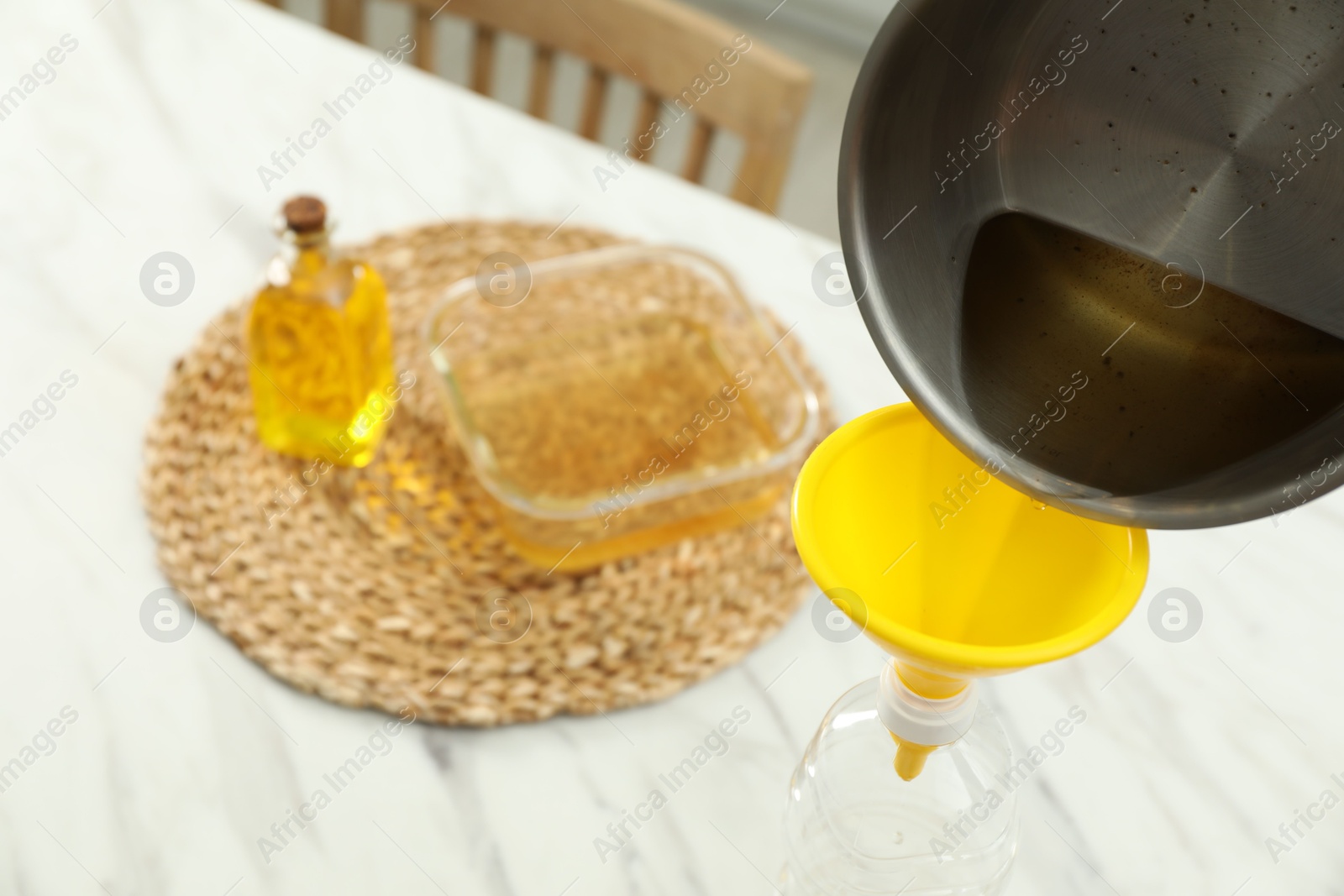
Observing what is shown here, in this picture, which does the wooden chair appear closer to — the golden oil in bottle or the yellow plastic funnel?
the golden oil in bottle

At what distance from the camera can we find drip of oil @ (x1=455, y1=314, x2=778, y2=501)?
79 cm

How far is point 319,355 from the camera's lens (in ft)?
2.52

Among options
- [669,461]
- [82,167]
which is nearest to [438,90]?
[82,167]

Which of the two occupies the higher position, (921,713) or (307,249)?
(307,249)

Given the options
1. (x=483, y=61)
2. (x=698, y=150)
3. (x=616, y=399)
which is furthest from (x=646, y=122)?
(x=616, y=399)

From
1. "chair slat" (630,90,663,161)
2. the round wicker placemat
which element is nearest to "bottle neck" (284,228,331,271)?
the round wicker placemat

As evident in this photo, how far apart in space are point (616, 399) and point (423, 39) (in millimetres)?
499

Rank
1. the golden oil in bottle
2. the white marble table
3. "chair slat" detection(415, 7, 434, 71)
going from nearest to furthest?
the white marble table → the golden oil in bottle → "chair slat" detection(415, 7, 434, 71)

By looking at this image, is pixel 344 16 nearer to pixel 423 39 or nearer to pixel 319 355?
pixel 423 39

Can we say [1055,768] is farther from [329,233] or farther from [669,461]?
[329,233]

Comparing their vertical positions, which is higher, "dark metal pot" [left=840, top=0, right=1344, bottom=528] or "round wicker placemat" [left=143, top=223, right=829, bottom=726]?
"dark metal pot" [left=840, top=0, right=1344, bottom=528]

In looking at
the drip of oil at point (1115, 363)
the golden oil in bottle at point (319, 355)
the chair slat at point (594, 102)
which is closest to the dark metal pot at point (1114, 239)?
the drip of oil at point (1115, 363)

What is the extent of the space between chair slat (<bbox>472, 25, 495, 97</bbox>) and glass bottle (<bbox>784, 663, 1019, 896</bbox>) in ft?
2.44

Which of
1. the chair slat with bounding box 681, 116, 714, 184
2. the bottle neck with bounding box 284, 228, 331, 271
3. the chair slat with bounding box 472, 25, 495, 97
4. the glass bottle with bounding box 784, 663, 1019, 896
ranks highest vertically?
the bottle neck with bounding box 284, 228, 331, 271
